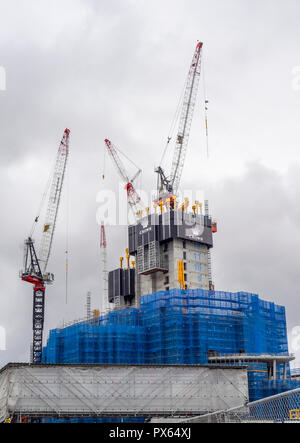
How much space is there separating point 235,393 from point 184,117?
384 feet

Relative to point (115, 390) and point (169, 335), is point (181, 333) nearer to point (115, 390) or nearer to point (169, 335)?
point (169, 335)

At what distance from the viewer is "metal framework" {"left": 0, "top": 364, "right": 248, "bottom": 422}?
265ft

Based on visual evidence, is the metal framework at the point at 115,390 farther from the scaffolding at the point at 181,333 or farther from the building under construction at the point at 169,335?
the scaffolding at the point at 181,333

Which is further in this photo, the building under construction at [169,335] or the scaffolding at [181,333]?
the scaffolding at [181,333]

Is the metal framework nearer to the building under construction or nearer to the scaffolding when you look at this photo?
the building under construction

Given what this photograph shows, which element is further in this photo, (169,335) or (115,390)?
(169,335)

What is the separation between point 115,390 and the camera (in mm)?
83688

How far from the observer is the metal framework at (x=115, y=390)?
80.9m

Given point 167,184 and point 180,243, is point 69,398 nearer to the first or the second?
point 180,243

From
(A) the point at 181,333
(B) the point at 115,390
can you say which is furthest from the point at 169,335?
(B) the point at 115,390

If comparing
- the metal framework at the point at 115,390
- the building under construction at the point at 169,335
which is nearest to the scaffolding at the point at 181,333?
the building under construction at the point at 169,335

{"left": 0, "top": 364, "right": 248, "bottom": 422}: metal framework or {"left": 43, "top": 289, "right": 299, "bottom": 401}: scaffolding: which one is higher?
{"left": 43, "top": 289, "right": 299, "bottom": 401}: scaffolding

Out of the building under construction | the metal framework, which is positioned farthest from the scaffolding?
the metal framework
